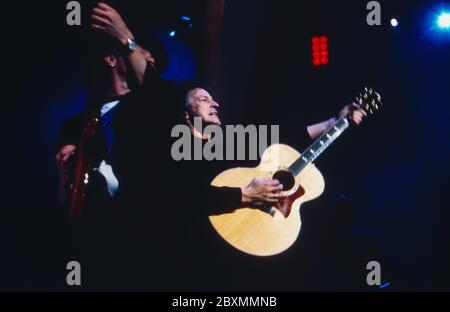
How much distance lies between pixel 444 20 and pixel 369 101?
1476 millimetres

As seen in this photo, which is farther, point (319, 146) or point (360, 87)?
point (360, 87)

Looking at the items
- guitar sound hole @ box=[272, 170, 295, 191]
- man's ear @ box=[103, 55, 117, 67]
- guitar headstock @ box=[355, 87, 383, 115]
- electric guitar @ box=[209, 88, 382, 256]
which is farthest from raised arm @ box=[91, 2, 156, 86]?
guitar headstock @ box=[355, 87, 383, 115]

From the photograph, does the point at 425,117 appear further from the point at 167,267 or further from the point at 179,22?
the point at 167,267

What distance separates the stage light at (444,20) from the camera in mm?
3574

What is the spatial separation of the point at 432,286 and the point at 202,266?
2.03m

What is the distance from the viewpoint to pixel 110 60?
279 centimetres

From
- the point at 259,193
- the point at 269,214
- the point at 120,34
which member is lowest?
the point at 269,214

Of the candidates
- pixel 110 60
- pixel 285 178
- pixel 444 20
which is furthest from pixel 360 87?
pixel 110 60

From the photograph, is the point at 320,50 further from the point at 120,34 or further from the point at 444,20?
the point at 120,34

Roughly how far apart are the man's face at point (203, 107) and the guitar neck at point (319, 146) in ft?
2.26

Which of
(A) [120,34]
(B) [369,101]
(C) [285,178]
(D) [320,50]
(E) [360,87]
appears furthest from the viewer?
(D) [320,50]

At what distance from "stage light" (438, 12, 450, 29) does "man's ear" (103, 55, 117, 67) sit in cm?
296

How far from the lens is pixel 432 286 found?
3.18m

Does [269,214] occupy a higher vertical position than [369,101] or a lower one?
lower
